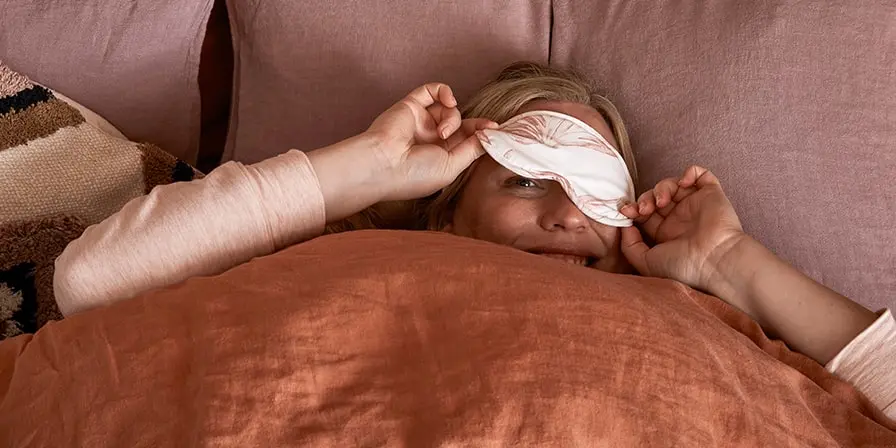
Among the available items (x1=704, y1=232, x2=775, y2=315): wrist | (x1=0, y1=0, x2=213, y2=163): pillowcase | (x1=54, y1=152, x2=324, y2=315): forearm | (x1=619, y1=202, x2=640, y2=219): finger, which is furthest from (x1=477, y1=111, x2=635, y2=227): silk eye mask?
(x1=0, y1=0, x2=213, y2=163): pillowcase

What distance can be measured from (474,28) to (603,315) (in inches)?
26.6

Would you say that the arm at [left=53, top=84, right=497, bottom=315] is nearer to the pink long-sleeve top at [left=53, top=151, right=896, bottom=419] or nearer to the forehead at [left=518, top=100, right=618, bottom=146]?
the pink long-sleeve top at [left=53, top=151, right=896, bottom=419]

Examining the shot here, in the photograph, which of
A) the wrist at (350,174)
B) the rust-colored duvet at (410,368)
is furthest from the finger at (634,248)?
the wrist at (350,174)

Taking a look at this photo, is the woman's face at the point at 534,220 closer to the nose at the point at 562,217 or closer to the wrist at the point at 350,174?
the nose at the point at 562,217

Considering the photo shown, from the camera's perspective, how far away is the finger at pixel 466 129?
111 cm

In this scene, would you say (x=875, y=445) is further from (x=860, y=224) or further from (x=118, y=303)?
(x=118, y=303)

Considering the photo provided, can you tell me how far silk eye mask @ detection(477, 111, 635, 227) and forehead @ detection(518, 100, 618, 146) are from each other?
0.03 meters

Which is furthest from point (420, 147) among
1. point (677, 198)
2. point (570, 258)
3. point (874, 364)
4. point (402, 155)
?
point (874, 364)

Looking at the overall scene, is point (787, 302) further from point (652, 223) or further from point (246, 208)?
point (246, 208)

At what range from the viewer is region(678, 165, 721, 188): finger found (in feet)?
3.55

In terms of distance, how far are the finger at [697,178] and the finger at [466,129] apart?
27 cm

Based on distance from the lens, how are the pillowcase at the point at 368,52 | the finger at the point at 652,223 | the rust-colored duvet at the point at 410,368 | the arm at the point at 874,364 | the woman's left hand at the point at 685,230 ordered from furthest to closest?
the pillowcase at the point at 368,52 < the finger at the point at 652,223 < the woman's left hand at the point at 685,230 < the arm at the point at 874,364 < the rust-colored duvet at the point at 410,368

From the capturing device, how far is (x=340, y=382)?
729 millimetres

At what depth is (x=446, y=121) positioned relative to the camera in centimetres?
108
